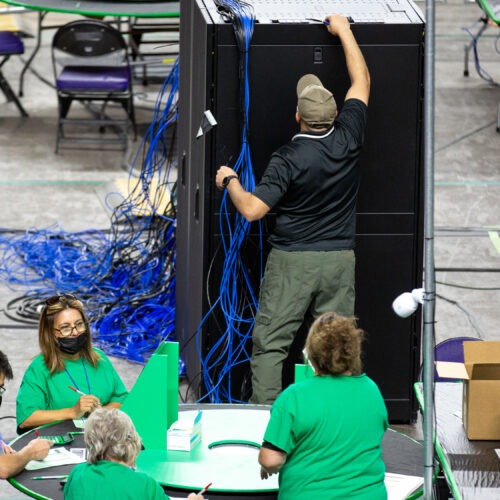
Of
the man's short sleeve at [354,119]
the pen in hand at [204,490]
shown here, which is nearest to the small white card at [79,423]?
the pen in hand at [204,490]

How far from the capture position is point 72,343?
565 centimetres

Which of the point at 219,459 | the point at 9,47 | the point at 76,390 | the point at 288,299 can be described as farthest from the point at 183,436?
the point at 9,47

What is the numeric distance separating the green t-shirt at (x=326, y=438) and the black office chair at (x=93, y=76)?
8.28 metres

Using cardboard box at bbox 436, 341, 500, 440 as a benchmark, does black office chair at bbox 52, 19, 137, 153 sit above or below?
above

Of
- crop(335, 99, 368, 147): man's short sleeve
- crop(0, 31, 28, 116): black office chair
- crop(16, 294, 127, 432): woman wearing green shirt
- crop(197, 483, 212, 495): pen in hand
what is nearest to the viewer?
crop(197, 483, 212, 495): pen in hand

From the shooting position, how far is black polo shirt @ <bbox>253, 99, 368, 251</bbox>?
252 inches

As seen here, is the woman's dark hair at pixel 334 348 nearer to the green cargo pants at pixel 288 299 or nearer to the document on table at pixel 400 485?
the document on table at pixel 400 485

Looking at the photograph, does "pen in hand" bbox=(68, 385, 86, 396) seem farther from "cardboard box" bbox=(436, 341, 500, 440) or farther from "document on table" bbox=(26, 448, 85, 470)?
"cardboard box" bbox=(436, 341, 500, 440)

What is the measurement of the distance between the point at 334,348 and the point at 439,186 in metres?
8.19

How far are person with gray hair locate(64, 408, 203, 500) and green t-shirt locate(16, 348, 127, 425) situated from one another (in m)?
1.24

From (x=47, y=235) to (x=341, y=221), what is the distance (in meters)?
4.70

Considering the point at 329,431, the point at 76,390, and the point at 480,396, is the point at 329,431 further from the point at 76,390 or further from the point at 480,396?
the point at 76,390

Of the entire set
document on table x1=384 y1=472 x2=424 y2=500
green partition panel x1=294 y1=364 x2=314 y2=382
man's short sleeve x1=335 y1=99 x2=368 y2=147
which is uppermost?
man's short sleeve x1=335 y1=99 x2=368 y2=147

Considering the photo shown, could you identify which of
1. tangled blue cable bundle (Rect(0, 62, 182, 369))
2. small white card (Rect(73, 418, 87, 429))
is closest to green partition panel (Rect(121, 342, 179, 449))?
small white card (Rect(73, 418, 87, 429))
